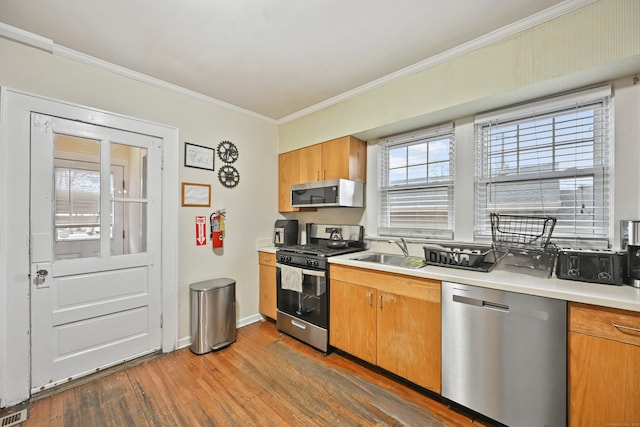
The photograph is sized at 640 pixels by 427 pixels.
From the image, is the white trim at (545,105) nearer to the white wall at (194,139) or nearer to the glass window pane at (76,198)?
the white wall at (194,139)

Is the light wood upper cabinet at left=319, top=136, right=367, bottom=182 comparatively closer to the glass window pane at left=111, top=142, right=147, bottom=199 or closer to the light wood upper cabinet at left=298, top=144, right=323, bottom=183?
the light wood upper cabinet at left=298, top=144, right=323, bottom=183

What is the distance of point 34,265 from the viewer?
1.96m

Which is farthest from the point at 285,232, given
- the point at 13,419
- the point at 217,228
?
the point at 13,419

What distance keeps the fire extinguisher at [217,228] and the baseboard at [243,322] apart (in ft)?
3.22

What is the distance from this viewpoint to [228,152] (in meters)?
3.09

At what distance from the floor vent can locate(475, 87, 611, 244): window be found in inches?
142

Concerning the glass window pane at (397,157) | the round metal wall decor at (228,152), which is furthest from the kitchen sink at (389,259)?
the round metal wall decor at (228,152)

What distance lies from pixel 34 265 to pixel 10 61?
4.84ft

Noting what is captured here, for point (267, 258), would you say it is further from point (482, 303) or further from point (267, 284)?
point (482, 303)

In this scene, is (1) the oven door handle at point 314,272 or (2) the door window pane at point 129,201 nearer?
(2) the door window pane at point 129,201

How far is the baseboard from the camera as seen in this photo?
8.87 feet

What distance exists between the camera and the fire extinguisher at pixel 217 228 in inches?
115

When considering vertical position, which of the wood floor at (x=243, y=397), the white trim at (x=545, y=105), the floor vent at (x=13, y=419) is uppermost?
the white trim at (x=545, y=105)

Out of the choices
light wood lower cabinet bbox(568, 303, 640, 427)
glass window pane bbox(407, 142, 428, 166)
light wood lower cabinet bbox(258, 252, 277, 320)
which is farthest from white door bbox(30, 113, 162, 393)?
light wood lower cabinet bbox(568, 303, 640, 427)
